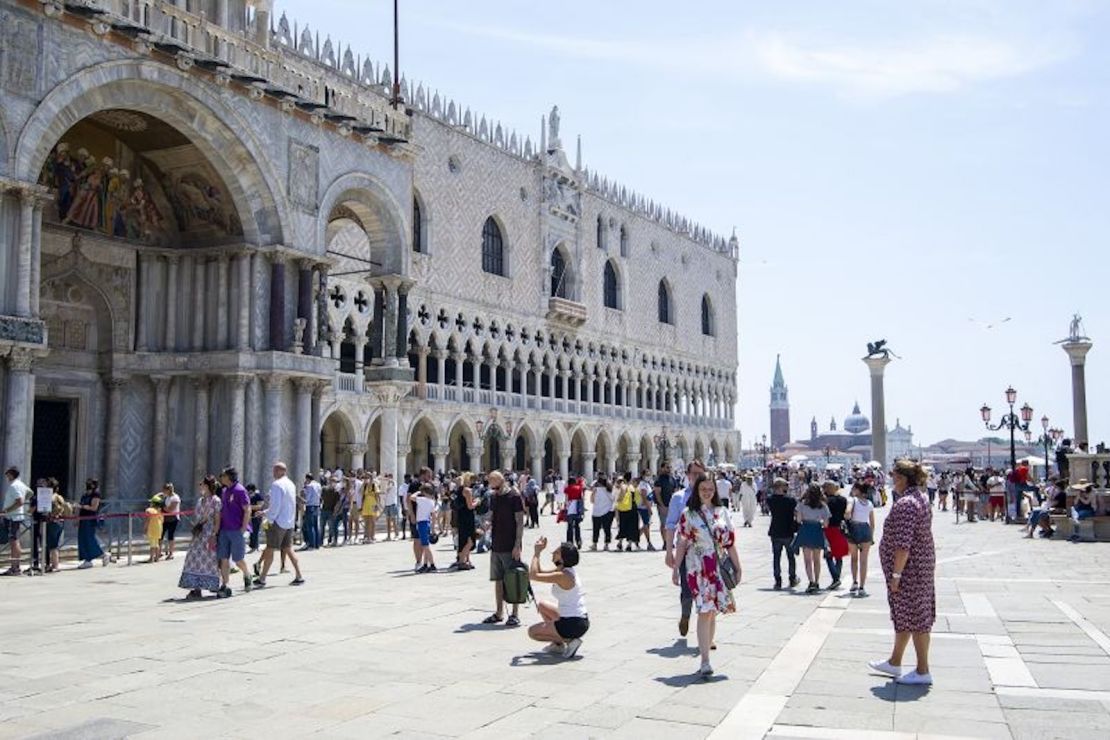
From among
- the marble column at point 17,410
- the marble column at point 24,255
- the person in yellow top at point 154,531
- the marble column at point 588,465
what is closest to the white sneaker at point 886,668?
the person in yellow top at point 154,531

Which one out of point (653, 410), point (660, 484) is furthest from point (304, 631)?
point (653, 410)

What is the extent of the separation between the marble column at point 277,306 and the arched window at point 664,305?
129 feet

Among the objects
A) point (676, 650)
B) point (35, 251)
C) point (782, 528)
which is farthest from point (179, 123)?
point (676, 650)

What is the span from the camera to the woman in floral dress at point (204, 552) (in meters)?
11.1

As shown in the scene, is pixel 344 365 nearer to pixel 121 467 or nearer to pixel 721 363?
pixel 121 467

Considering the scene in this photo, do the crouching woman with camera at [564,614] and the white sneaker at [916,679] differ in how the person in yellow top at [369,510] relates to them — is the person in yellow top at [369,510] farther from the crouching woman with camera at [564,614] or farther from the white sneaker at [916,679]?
Result: the white sneaker at [916,679]

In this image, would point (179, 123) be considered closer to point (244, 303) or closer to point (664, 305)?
point (244, 303)

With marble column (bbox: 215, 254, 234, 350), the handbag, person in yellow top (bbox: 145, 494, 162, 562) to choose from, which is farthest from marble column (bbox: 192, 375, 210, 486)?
the handbag

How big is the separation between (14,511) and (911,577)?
37.5 feet

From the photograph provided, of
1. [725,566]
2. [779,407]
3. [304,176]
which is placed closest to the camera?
Result: [725,566]

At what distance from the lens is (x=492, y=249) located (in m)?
43.1

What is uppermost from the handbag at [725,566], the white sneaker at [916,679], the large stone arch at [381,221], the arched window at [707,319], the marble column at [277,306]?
the arched window at [707,319]

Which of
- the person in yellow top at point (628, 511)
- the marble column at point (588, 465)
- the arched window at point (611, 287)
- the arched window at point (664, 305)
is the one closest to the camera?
the person in yellow top at point (628, 511)

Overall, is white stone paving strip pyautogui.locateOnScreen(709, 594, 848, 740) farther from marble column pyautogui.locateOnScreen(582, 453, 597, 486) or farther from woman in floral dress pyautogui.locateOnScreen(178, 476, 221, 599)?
marble column pyautogui.locateOnScreen(582, 453, 597, 486)
